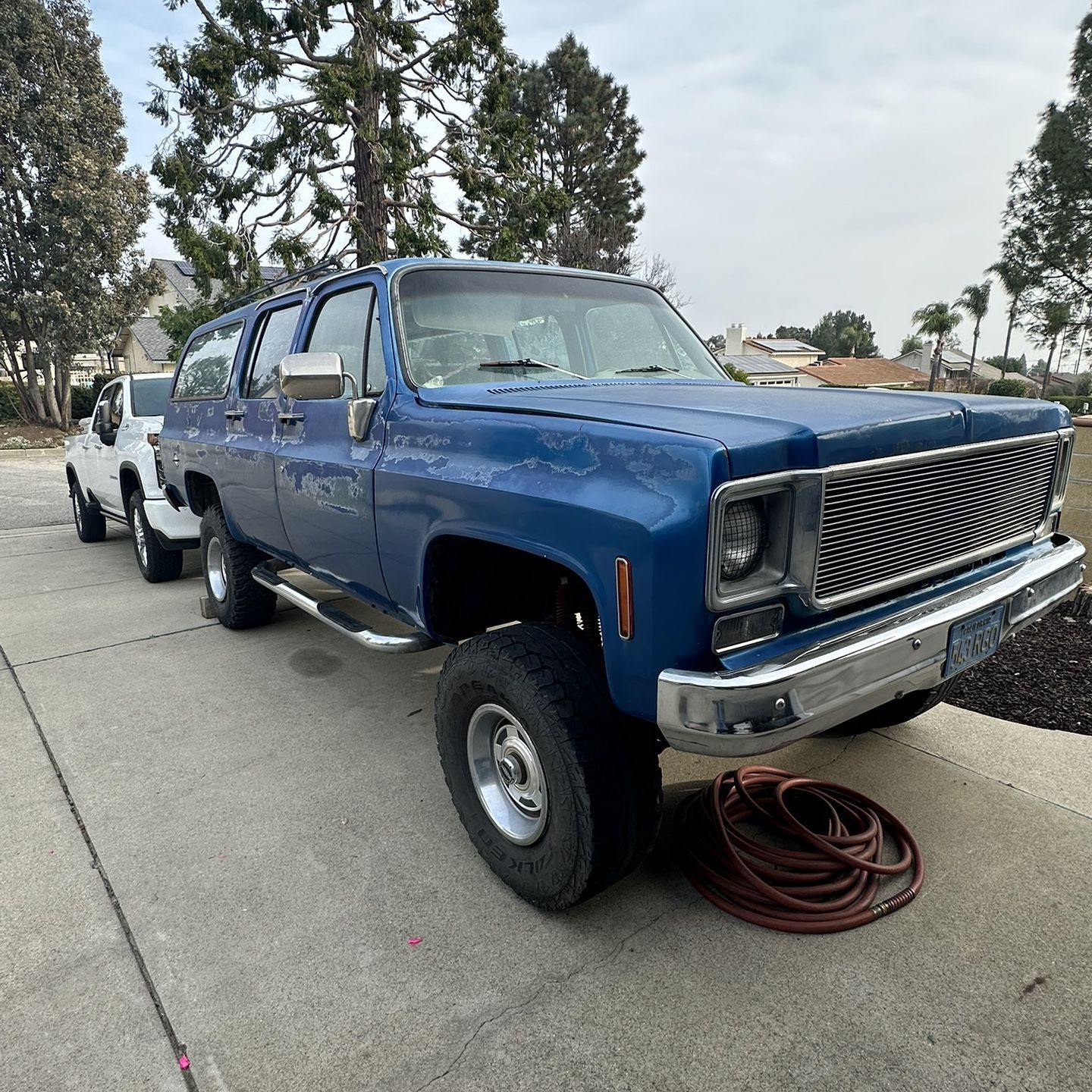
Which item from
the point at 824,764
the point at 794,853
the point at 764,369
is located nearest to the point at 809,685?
the point at 794,853

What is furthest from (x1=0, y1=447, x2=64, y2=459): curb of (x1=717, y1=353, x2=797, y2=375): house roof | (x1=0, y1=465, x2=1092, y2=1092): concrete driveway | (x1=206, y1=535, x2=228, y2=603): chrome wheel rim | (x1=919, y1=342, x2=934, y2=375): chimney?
(x1=919, y1=342, x2=934, y2=375): chimney

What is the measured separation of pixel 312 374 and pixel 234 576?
248 centimetres

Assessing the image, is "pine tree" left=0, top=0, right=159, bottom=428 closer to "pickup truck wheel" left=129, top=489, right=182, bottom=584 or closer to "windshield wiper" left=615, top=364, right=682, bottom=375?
"pickup truck wheel" left=129, top=489, right=182, bottom=584

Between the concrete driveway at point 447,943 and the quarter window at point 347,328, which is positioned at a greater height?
the quarter window at point 347,328

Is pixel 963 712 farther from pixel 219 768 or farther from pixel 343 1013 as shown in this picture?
pixel 219 768

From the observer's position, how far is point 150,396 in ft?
22.8

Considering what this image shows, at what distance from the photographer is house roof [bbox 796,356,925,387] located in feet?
174

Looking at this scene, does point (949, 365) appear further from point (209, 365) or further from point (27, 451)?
point (209, 365)

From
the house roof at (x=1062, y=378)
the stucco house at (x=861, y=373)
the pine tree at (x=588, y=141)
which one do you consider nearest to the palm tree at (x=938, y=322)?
the stucco house at (x=861, y=373)

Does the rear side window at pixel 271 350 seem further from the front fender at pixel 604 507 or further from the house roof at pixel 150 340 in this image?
the house roof at pixel 150 340

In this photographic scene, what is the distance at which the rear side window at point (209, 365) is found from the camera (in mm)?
4781

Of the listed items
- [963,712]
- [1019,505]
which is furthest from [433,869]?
[963,712]

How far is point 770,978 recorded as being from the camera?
2080 millimetres

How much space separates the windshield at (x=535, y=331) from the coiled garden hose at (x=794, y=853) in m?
1.76
